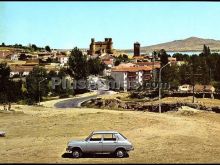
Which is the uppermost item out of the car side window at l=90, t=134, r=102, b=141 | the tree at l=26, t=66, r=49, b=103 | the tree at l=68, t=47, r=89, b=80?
the tree at l=68, t=47, r=89, b=80

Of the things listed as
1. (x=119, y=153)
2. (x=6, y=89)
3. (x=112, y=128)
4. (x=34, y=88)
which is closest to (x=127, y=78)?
(x=34, y=88)

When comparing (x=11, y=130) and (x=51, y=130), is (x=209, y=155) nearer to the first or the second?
(x=51, y=130)

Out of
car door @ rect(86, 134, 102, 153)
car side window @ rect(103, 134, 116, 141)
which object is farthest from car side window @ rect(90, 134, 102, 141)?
car side window @ rect(103, 134, 116, 141)

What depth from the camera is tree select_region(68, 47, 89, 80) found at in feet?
379

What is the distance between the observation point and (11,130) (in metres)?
34.6

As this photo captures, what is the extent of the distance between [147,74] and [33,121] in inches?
4072

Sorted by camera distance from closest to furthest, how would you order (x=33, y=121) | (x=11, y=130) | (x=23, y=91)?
(x=11, y=130) < (x=33, y=121) < (x=23, y=91)

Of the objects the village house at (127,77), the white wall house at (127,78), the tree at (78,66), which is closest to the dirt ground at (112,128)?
the tree at (78,66)

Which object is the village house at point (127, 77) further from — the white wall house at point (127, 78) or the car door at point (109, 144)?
the car door at point (109, 144)

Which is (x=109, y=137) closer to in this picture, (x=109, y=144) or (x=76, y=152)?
(x=109, y=144)

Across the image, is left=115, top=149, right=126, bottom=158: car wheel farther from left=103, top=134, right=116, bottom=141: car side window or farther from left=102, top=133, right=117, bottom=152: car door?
left=103, top=134, right=116, bottom=141: car side window

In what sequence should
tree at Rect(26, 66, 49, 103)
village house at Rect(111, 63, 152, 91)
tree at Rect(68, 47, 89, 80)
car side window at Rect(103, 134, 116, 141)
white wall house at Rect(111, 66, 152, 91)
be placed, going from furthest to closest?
village house at Rect(111, 63, 152, 91) → white wall house at Rect(111, 66, 152, 91) → tree at Rect(68, 47, 89, 80) → tree at Rect(26, 66, 49, 103) → car side window at Rect(103, 134, 116, 141)

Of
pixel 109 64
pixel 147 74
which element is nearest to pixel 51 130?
pixel 147 74

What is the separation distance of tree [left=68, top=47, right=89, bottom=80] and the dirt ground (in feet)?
228
